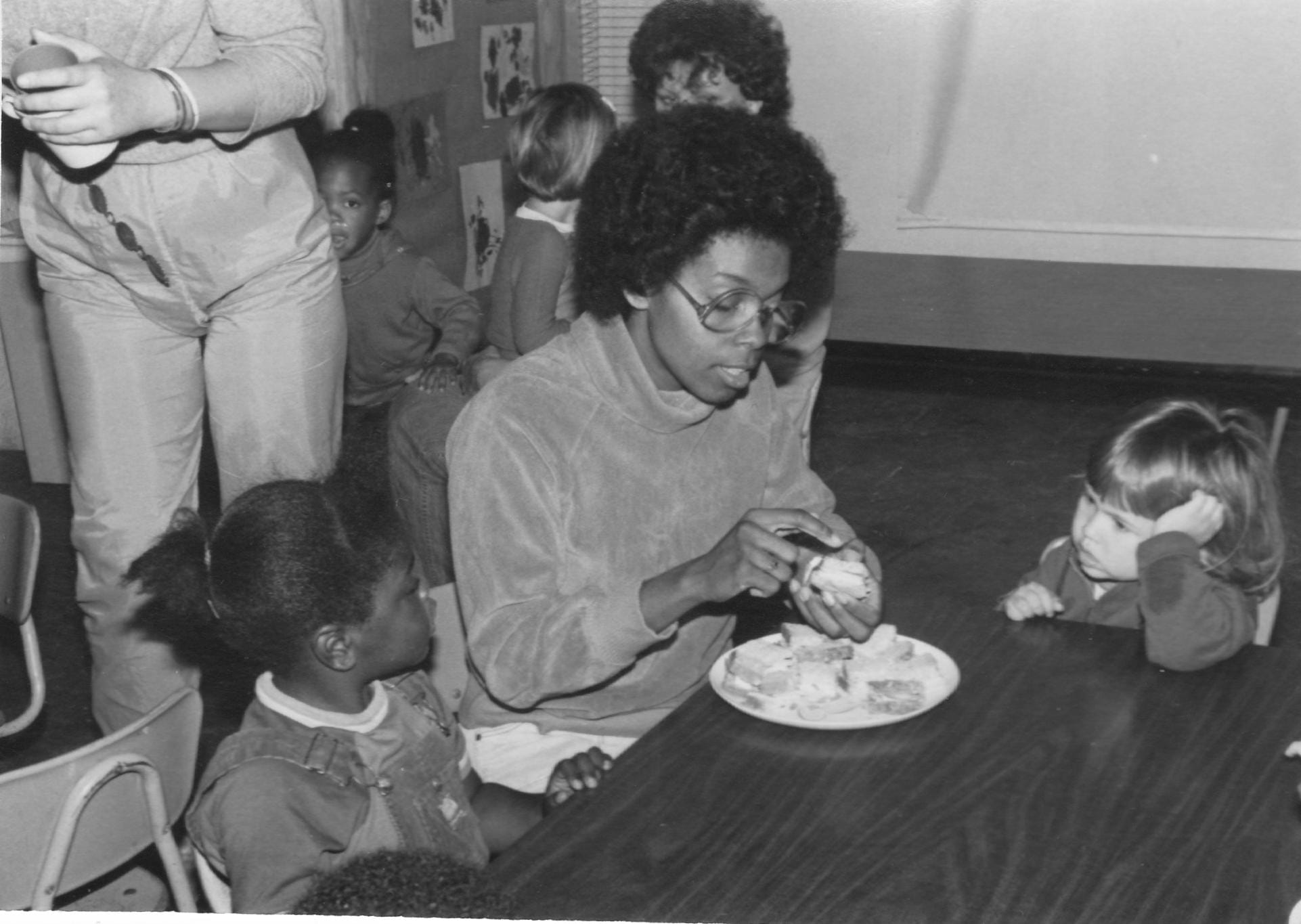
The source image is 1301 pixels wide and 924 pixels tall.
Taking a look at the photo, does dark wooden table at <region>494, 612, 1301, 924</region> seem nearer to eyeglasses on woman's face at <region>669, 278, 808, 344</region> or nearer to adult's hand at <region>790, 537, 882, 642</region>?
adult's hand at <region>790, 537, 882, 642</region>

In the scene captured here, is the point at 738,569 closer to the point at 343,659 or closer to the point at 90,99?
the point at 343,659

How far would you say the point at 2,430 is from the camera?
188 inches

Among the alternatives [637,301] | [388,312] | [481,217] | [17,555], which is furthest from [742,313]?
[481,217]

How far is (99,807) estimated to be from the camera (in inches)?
60.0

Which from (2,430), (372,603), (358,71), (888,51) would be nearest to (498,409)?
(372,603)

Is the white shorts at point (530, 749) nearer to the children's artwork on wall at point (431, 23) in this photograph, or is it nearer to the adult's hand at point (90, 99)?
the adult's hand at point (90, 99)

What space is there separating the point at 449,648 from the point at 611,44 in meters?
4.22

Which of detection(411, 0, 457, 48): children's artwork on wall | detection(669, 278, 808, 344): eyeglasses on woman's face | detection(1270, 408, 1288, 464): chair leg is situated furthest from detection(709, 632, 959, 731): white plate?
detection(411, 0, 457, 48): children's artwork on wall

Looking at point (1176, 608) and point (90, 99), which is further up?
point (90, 99)

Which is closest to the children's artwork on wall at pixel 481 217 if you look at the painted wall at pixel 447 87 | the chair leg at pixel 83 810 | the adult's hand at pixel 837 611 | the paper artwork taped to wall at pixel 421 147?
the painted wall at pixel 447 87

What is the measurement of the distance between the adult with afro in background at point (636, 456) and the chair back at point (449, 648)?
0.28ft

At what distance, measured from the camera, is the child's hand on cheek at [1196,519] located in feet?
6.42

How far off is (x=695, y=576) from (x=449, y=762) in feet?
1.43

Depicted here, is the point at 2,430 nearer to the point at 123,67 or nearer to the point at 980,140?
the point at 123,67
